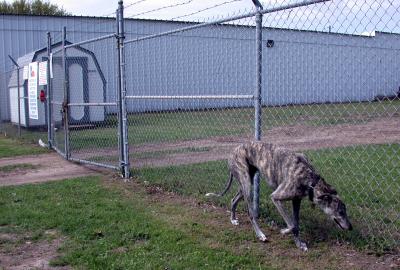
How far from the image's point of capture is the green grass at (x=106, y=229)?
4820 mm

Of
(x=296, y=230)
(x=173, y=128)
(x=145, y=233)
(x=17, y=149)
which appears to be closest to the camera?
(x=296, y=230)

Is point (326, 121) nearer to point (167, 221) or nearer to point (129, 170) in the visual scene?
point (129, 170)

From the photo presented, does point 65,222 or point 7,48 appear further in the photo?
point 7,48

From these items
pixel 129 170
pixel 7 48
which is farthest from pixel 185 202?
pixel 7 48

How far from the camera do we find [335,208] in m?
4.67

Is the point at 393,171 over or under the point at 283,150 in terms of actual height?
under

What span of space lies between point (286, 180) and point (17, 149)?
10.5m

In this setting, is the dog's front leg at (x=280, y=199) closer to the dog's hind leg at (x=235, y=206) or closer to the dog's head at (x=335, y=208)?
the dog's head at (x=335, y=208)

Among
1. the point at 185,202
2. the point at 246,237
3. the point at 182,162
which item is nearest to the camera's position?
the point at 246,237

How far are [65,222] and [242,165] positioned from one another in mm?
2338

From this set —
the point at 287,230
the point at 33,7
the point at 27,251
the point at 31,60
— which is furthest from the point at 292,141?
the point at 33,7

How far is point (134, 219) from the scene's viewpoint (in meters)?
6.25

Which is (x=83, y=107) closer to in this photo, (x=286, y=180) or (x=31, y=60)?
(x=31, y=60)

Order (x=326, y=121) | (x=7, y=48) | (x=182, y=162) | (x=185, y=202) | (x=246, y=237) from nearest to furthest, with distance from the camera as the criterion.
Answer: (x=246, y=237), (x=185, y=202), (x=182, y=162), (x=326, y=121), (x=7, y=48)
